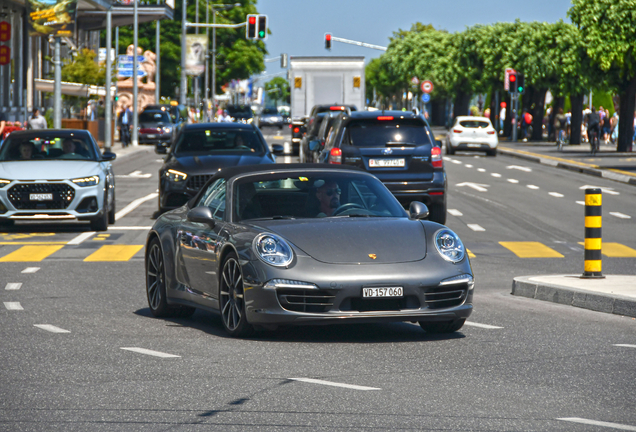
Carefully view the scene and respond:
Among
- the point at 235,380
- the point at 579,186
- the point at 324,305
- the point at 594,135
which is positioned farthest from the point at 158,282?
the point at 594,135

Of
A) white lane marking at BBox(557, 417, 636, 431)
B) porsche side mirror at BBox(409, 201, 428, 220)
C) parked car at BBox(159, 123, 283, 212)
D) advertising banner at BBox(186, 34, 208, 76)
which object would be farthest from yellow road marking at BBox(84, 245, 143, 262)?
advertising banner at BBox(186, 34, 208, 76)

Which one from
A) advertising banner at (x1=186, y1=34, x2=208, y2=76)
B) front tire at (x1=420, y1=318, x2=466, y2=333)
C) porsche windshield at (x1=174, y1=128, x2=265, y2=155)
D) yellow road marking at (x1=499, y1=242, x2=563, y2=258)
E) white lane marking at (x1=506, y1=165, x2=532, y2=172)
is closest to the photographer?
front tire at (x1=420, y1=318, x2=466, y2=333)

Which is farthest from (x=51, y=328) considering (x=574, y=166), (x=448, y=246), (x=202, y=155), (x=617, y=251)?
(x=574, y=166)

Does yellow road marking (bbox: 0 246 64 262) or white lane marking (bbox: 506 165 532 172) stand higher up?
white lane marking (bbox: 506 165 532 172)

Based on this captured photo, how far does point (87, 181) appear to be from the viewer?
17.1 metres

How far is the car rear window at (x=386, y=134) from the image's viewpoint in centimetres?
1733

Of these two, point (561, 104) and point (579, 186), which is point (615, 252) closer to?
point (579, 186)

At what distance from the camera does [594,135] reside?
42.1 meters

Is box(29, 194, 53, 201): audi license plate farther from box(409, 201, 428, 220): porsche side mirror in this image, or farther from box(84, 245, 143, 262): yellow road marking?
box(409, 201, 428, 220): porsche side mirror

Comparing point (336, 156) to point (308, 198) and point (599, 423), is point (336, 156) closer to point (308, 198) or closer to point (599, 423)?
point (308, 198)

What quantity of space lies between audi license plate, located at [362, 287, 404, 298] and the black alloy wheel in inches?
34.3

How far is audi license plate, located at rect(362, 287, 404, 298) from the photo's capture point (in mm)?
7781

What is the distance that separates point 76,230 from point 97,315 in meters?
8.76

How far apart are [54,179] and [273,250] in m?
9.64
